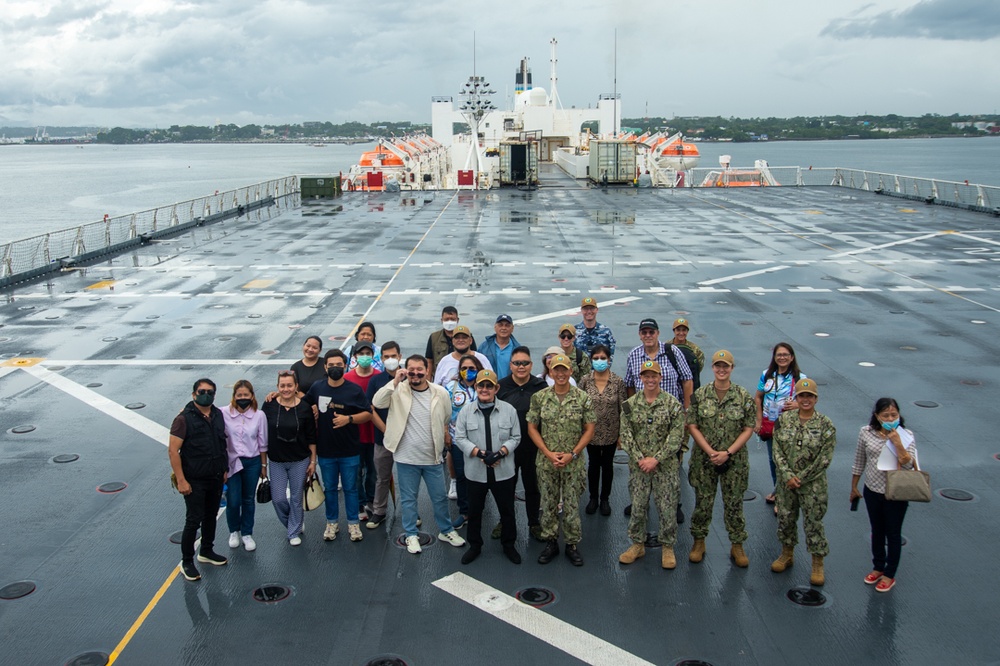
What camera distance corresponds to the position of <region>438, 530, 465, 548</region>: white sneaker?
725 cm

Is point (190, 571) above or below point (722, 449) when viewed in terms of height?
below

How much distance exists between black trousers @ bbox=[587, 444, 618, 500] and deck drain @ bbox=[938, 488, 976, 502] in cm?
335

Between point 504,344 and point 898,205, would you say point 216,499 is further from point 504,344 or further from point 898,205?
→ point 898,205

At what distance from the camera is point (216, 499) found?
6906mm

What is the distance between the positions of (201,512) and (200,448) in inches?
22.0

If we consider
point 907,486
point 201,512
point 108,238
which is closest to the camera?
point 907,486

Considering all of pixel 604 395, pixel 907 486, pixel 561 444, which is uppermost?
pixel 604 395

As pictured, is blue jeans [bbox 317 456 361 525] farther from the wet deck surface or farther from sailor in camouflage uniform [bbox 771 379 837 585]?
sailor in camouflage uniform [bbox 771 379 837 585]

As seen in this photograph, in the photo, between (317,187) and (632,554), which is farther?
(317,187)

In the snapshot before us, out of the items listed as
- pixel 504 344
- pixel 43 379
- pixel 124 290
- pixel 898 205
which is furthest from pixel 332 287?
pixel 898 205

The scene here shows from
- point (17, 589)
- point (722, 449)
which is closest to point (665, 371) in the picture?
point (722, 449)

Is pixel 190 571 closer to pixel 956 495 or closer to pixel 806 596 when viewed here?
pixel 806 596

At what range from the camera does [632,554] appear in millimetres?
6930

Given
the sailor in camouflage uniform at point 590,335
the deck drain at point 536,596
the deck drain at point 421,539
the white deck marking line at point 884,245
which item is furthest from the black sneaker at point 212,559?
the white deck marking line at point 884,245
